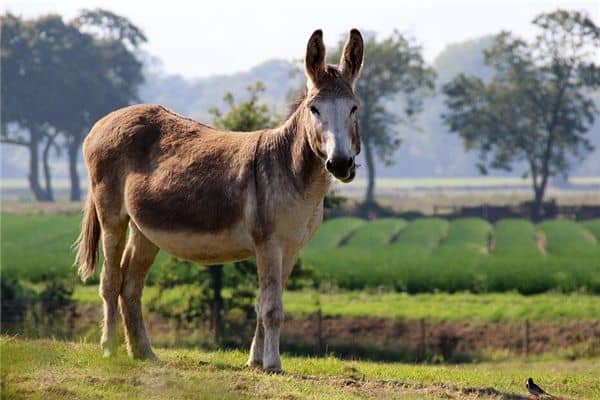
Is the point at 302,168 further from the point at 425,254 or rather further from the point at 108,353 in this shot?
the point at 425,254

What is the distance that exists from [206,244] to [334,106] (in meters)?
2.00

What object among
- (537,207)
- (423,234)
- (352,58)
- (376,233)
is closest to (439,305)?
(352,58)

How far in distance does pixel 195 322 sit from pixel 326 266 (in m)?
13.1

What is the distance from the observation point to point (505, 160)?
93.9 metres

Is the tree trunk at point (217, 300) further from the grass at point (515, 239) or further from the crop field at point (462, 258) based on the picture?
the grass at point (515, 239)

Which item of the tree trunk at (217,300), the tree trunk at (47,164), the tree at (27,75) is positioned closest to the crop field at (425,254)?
the tree trunk at (217,300)

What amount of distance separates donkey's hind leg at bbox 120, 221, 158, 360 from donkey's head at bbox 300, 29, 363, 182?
270 cm

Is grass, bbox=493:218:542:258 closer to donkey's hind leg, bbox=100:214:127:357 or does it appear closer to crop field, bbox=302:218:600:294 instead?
crop field, bbox=302:218:600:294

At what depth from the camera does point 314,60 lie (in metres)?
10.7

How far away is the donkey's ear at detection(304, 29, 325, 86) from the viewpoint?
10625mm

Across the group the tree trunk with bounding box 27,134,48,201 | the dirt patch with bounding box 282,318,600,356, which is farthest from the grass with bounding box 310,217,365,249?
the tree trunk with bounding box 27,134,48,201

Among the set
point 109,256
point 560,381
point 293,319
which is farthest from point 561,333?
point 109,256

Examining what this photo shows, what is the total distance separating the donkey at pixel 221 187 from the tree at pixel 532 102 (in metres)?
78.5

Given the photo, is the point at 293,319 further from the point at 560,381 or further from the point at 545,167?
the point at 545,167
